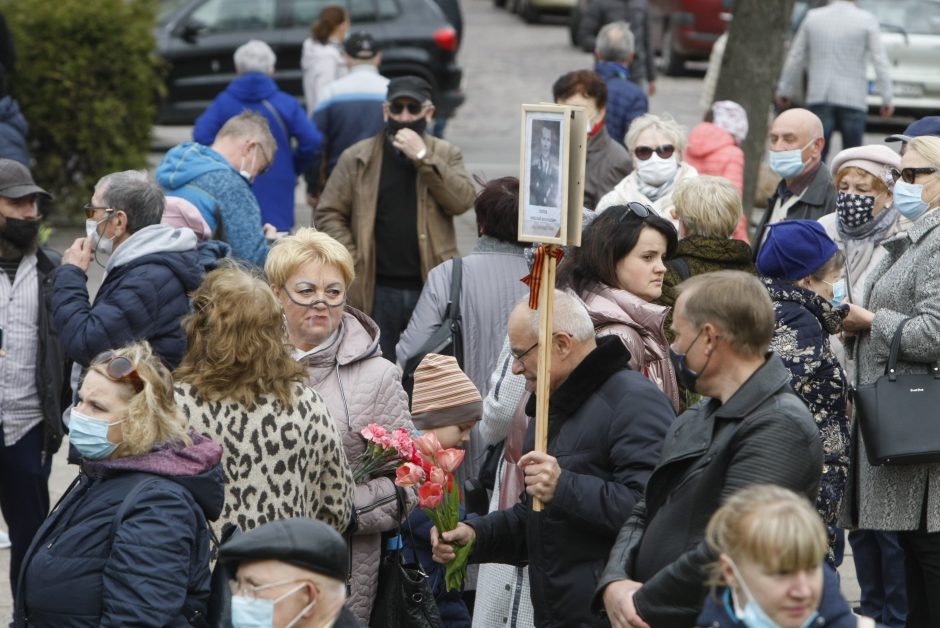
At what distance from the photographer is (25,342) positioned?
19.3 feet

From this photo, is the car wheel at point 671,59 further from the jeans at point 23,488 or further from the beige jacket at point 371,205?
the jeans at point 23,488

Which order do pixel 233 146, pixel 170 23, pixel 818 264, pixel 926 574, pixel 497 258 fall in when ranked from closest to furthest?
1. pixel 818 264
2. pixel 926 574
3. pixel 497 258
4. pixel 233 146
5. pixel 170 23

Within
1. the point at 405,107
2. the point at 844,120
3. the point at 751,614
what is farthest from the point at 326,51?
the point at 751,614

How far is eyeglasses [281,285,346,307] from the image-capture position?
192 inches

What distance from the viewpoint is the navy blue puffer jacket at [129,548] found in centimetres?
365

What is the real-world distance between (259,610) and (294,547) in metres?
0.17

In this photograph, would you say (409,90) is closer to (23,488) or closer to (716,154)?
(716,154)

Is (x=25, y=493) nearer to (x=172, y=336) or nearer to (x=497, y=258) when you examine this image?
(x=172, y=336)

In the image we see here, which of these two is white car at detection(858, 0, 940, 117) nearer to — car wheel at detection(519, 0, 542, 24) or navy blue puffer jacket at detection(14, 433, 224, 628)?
car wheel at detection(519, 0, 542, 24)

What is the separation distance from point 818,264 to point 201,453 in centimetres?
239

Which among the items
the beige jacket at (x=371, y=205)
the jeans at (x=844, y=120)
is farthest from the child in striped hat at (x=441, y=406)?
the jeans at (x=844, y=120)

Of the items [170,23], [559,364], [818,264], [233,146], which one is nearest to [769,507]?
[559,364]

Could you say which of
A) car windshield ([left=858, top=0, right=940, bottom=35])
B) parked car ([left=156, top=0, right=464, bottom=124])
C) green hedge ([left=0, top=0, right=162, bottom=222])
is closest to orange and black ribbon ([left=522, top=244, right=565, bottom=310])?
green hedge ([left=0, top=0, right=162, bottom=222])

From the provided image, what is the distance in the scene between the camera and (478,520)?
4.48 meters
